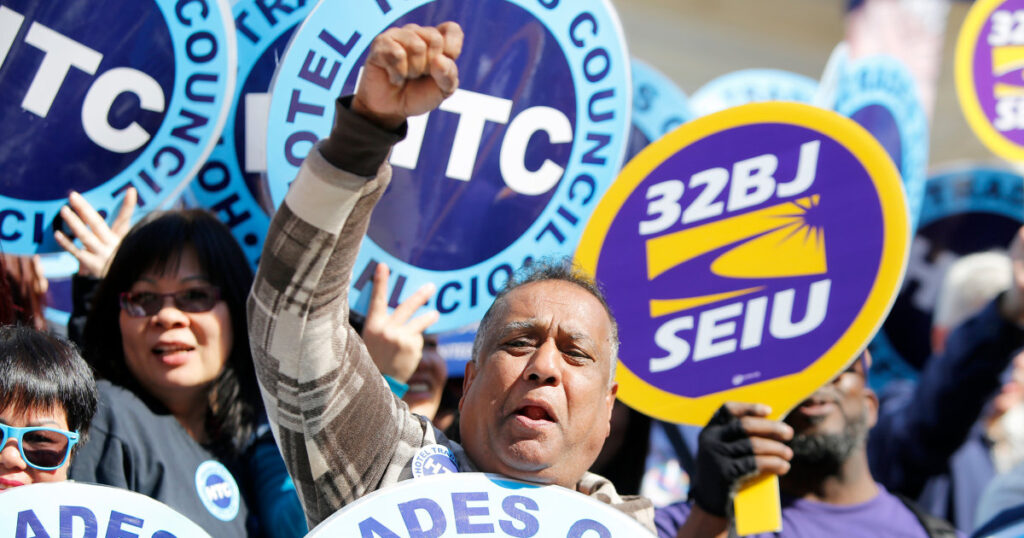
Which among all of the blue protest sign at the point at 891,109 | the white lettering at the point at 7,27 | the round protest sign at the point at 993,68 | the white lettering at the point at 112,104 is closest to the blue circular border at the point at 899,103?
the blue protest sign at the point at 891,109

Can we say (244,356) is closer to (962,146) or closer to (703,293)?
(703,293)

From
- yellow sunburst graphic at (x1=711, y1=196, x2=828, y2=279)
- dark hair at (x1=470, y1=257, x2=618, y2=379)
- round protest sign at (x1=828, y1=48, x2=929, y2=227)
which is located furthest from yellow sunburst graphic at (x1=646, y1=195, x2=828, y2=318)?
round protest sign at (x1=828, y1=48, x2=929, y2=227)

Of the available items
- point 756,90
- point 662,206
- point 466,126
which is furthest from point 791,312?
point 756,90

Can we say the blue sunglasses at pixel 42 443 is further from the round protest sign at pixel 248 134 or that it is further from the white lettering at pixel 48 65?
the round protest sign at pixel 248 134

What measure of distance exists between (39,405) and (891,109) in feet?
9.20

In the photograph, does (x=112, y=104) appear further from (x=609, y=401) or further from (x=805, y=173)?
(x=805, y=173)

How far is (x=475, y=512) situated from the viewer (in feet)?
5.49

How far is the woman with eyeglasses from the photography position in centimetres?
220

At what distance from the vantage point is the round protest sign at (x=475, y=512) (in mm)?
1631

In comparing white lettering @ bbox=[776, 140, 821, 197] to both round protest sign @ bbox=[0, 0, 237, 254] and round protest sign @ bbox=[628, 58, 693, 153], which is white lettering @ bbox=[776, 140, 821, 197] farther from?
round protest sign @ bbox=[0, 0, 237, 254]

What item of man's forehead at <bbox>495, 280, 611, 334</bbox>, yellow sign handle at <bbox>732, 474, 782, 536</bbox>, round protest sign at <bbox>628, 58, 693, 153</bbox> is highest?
round protest sign at <bbox>628, 58, 693, 153</bbox>

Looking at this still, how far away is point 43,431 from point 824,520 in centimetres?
194

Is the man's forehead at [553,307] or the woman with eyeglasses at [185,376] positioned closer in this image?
the man's forehead at [553,307]

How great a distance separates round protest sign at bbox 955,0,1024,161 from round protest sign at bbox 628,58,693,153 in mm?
995
